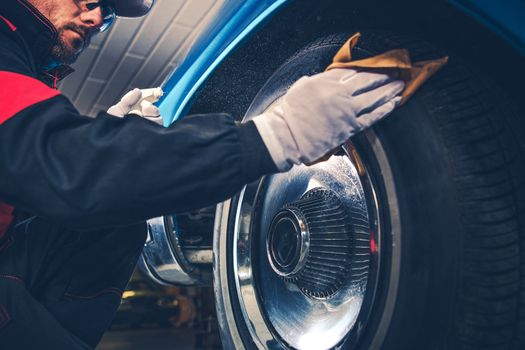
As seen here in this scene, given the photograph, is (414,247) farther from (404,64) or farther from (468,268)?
(404,64)

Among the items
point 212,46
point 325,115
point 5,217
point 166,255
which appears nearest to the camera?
point 325,115

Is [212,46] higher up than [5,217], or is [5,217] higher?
[212,46]

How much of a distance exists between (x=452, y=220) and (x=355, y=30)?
0.35 m

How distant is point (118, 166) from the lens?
553 millimetres

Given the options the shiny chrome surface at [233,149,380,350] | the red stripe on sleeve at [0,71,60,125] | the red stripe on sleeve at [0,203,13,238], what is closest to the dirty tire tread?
the shiny chrome surface at [233,149,380,350]

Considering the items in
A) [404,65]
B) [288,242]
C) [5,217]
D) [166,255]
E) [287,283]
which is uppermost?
[404,65]

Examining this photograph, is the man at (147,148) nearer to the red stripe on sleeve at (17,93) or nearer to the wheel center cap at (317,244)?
the red stripe on sleeve at (17,93)

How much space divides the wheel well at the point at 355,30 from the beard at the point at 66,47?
1.20 ft

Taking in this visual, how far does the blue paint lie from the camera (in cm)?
74

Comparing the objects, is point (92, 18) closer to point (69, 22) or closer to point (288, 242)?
point (69, 22)

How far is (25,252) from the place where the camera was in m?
0.83

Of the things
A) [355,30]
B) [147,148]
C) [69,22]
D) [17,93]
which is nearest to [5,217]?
[17,93]

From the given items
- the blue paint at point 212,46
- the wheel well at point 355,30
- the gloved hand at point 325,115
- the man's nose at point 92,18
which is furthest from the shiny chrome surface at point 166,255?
the gloved hand at point 325,115

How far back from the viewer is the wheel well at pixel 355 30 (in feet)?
1.77
